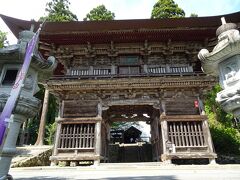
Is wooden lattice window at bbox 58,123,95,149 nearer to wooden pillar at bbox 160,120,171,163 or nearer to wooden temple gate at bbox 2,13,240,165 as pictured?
wooden temple gate at bbox 2,13,240,165

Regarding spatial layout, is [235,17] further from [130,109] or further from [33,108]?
[33,108]

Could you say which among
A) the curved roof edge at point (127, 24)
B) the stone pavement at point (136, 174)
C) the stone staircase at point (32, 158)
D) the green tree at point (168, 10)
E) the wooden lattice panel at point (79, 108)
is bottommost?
the stone pavement at point (136, 174)

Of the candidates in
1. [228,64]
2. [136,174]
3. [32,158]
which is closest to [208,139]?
[136,174]

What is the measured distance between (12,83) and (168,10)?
985 inches

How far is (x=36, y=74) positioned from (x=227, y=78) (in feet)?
17.2

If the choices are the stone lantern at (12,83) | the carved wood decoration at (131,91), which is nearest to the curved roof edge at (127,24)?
the carved wood decoration at (131,91)

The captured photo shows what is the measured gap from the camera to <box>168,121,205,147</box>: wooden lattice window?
11.9 metres

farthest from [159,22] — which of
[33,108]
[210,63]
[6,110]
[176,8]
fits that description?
[176,8]

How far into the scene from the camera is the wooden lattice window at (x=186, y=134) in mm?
11898

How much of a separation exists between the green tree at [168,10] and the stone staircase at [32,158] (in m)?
20.8

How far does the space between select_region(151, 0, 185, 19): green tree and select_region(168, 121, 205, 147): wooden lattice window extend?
17.8 meters

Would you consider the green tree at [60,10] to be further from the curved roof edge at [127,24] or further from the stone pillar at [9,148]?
the stone pillar at [9,148]

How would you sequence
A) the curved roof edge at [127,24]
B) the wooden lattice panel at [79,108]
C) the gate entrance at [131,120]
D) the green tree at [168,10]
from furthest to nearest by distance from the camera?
the green tree at [168,10] < the gate entrance at [131,120] < the curved roof edge at [127,24] < the wooden lattice panel at [79,108]

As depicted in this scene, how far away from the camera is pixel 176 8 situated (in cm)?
2680
